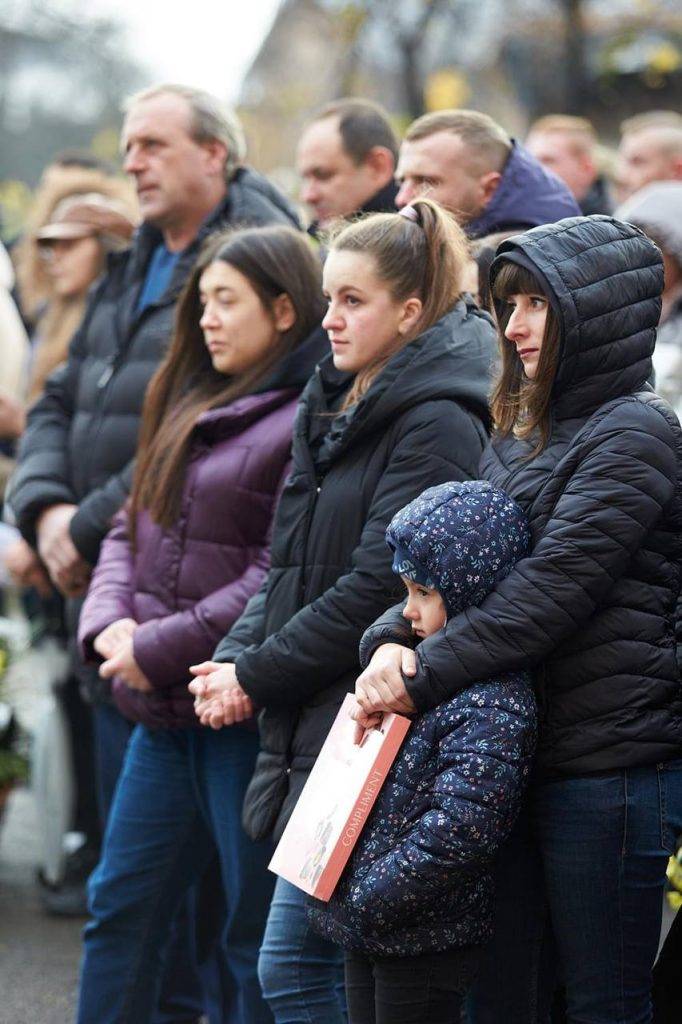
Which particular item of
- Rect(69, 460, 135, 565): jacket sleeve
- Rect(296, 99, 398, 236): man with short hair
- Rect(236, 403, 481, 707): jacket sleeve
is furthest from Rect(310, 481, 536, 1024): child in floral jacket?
Rect(296, 99, 398, 236): man with short hair

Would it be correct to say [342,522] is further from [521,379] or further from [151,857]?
[151,857]

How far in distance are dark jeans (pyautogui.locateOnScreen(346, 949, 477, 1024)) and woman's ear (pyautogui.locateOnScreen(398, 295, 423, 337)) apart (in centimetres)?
144

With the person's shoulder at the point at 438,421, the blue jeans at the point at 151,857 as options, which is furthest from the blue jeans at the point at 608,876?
the blue jeans at the point at 151,857

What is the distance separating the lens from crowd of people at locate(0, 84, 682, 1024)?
3.11 m

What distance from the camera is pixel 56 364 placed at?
6.32 m

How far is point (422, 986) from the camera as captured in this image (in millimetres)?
3184

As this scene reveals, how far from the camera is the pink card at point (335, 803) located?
10.5 ft

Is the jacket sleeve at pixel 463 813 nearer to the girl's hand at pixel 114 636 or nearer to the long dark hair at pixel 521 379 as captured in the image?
the long dark hair at pixel 521 379

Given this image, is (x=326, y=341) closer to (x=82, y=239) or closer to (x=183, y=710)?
(x=183, y=710)

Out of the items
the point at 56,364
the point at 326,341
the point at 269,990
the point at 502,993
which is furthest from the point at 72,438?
the point at 502,993

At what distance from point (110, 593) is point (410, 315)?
4.33 ft

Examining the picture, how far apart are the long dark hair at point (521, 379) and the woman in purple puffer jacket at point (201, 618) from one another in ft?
3.17

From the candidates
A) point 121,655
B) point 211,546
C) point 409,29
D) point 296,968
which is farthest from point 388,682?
point 409,29

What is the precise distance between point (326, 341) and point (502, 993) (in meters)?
1.87
